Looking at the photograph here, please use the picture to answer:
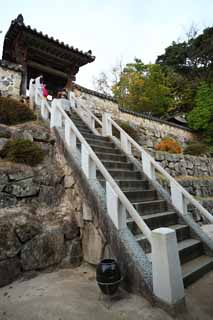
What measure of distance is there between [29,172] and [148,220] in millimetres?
2392

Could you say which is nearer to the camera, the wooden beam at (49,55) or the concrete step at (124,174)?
the concrete step at (124,174)

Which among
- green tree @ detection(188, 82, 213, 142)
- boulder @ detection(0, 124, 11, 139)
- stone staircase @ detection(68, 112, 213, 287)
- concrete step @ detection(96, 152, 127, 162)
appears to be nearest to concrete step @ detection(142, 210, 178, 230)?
stone staircase @ detection(68, 112, 213, 287)

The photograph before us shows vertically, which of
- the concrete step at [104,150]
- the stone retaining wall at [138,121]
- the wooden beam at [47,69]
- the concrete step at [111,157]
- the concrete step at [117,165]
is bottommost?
the concrete step at [117,165]

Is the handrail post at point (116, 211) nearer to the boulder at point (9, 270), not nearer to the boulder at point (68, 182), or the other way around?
the boulder at point (68, 182)

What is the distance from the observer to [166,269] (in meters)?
1.92

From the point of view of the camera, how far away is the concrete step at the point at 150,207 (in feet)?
10.7

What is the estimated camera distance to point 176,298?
193 centimetres

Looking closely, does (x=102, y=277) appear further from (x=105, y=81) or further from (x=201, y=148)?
(x=105, y=81)

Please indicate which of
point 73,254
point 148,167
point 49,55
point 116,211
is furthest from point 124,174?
point 49,55

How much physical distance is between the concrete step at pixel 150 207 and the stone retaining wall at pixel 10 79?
5868mm

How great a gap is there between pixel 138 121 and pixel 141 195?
7529 millimetres

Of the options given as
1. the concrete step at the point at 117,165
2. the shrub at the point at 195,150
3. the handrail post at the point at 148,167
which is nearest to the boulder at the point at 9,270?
the concrete step at the point at 117,165

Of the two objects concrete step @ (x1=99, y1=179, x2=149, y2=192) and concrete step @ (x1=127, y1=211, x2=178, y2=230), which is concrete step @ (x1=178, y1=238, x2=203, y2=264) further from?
concrete step @ (x1=99, y1=179, x2=149, y2=192)

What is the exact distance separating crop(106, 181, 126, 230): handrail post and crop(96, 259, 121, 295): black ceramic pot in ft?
1.69
